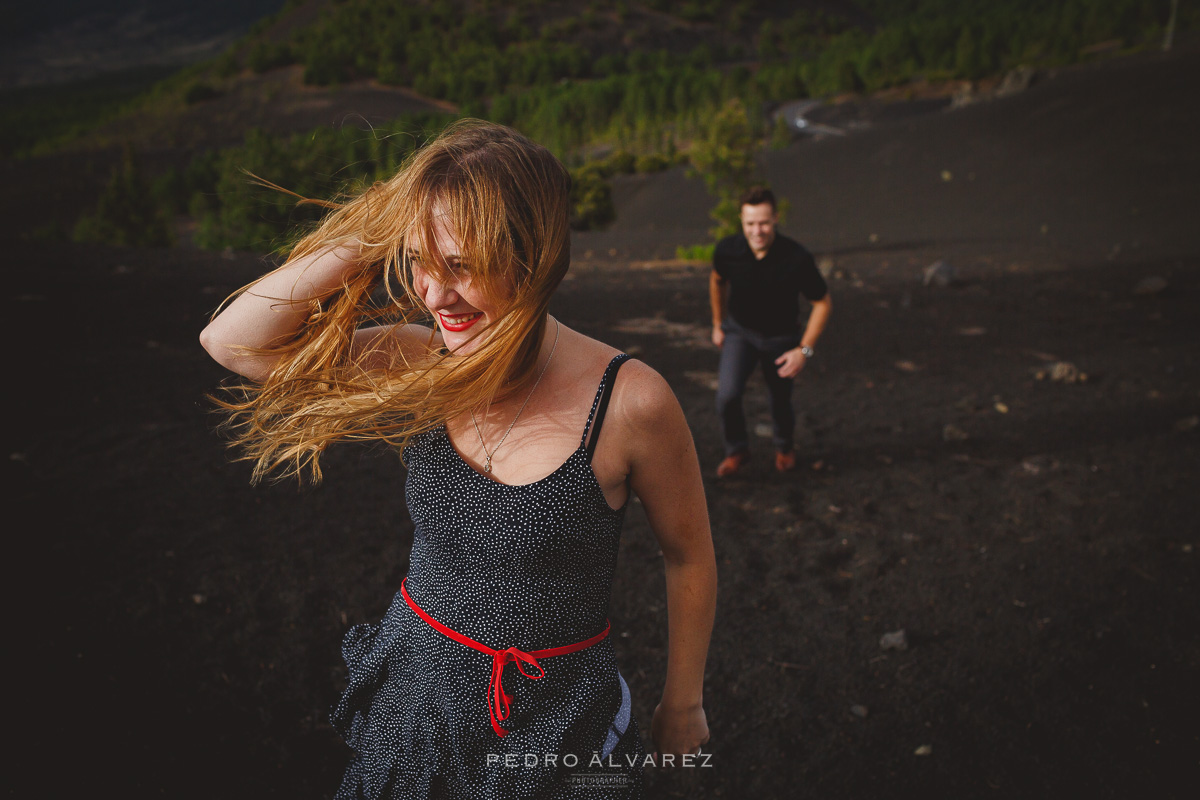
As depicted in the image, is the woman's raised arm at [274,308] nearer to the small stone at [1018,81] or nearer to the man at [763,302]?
the man at [763,302]

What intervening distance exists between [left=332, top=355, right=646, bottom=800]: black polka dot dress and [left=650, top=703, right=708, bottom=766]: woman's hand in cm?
8

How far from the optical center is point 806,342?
190 inches

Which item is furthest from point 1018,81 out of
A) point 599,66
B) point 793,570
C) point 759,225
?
point 599,66

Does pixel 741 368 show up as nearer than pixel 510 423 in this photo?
No

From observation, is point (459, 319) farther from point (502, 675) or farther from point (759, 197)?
point (759, 197)

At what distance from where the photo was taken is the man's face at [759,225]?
4.72 meters

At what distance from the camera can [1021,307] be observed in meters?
10.6

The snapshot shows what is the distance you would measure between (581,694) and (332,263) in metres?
0.95

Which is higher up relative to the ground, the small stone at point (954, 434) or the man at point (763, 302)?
the man at point (763, 302)

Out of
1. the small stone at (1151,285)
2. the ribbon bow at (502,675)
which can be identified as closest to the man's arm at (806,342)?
the ribbon bow at (502,675)

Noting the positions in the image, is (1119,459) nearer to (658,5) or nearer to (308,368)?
(308,368)

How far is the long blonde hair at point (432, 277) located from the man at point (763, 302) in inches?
142

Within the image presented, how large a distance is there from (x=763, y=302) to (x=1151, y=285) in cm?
870

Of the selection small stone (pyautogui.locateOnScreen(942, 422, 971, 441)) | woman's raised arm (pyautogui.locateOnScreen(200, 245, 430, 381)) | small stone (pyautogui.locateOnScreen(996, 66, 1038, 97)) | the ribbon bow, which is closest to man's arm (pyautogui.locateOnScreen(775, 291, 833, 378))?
small stone (pyautogui.locateOnScreen(942, 422, 971, 441))
